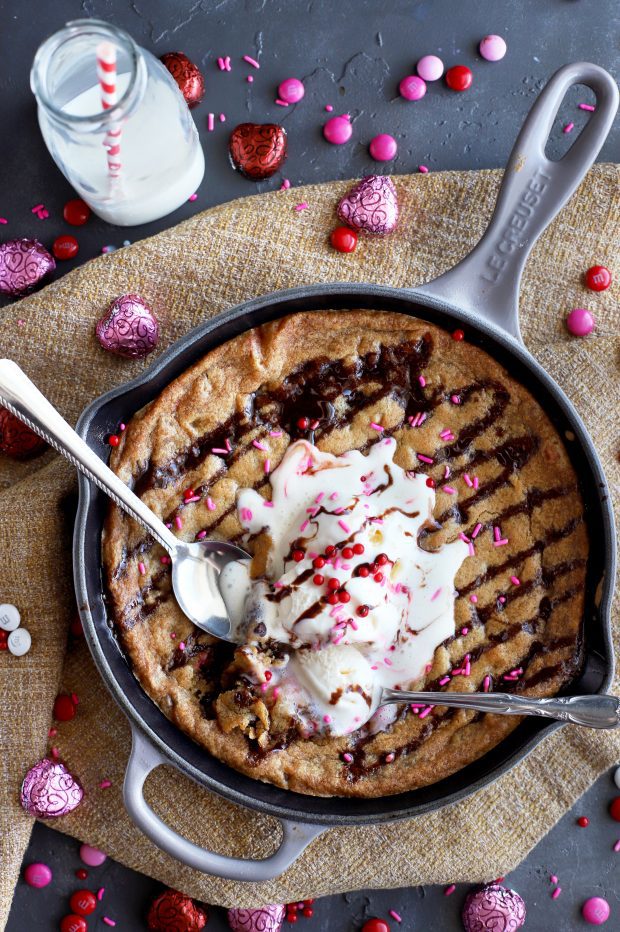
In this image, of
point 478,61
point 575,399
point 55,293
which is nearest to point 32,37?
point 55,293

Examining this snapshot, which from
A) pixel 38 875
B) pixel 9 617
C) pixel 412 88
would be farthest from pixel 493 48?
pixel 38 875

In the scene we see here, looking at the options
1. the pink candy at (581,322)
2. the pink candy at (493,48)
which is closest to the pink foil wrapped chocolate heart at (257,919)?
the pink candy at (581,322)

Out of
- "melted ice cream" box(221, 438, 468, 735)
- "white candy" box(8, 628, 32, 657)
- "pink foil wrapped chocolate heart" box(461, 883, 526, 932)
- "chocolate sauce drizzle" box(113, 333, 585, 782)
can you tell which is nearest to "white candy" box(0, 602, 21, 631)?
"white candy" box(8, 628, 32, 657)

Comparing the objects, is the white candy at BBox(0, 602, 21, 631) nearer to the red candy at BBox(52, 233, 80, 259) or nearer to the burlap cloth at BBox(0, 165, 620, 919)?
the burlap cloth at BBox(0, 165, 620, 919)

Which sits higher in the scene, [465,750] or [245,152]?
[245,152]

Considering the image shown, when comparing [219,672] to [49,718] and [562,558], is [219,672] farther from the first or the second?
[562,558]

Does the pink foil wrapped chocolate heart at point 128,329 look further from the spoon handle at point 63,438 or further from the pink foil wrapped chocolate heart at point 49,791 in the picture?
the pink foil wrapped chocolate heart at point 49,791
